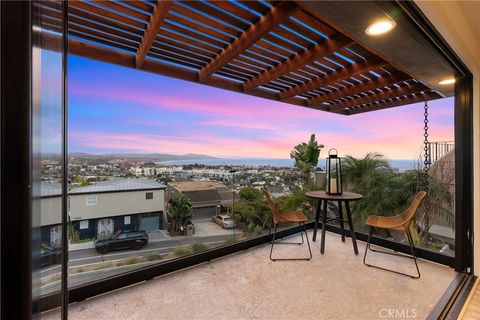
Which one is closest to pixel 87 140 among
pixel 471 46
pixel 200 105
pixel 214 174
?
pixel 214 174

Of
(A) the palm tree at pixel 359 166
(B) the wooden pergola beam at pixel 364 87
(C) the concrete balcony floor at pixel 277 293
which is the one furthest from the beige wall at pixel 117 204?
(A) the palm tree at pixel 359 166

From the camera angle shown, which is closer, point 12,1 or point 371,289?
point 12,1

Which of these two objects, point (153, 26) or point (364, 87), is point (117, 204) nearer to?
point (153, 26)

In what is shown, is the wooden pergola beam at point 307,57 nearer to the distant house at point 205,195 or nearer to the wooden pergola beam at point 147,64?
the wooden pergola beam at point 147,64

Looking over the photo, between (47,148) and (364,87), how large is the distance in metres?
3.50

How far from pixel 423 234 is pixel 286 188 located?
6.75ft

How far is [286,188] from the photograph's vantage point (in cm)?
395

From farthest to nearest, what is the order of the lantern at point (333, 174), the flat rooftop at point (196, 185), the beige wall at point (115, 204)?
1. the lantern at point (333, 174)
2. the flat rooftop at point (196, 185)
3. the beige wall at point (115, 204)

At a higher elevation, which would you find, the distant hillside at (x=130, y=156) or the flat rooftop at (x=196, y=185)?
the distant hillside at (x=130, y=156)

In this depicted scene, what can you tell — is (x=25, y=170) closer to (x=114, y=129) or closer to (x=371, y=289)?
(x=114, y=129)

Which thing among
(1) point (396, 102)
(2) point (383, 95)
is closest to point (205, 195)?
(2) point (383, 95)

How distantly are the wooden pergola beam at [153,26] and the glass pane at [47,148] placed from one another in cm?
101

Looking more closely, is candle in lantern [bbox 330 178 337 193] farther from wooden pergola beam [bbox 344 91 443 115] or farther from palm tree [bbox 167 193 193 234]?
palm tree [bbox 167 193 193 234]
